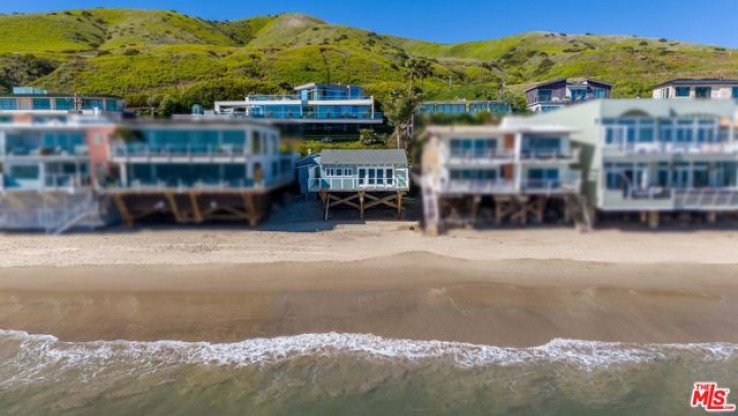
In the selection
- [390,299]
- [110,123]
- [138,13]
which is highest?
[138,13]

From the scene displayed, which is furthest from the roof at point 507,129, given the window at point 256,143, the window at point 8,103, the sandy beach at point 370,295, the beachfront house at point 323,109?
the beachfront house at point 323,109

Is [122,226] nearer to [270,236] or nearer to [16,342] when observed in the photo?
[270,236]

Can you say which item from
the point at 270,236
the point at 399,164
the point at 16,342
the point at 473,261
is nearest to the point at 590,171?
the point at 473,261

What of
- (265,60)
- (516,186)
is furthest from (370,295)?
(265,60)

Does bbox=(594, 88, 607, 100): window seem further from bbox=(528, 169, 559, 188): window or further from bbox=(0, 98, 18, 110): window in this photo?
bbox=(0, 98, 18, 110): window

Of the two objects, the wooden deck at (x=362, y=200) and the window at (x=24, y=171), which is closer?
the window at (x=24, y=171)

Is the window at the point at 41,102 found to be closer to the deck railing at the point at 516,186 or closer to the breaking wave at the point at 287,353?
the breaking wave at the point at 287,353

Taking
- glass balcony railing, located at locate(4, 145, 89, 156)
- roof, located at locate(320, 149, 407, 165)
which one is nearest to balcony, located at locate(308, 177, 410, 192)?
roof, located at locate(320, 149, 407, 165)
